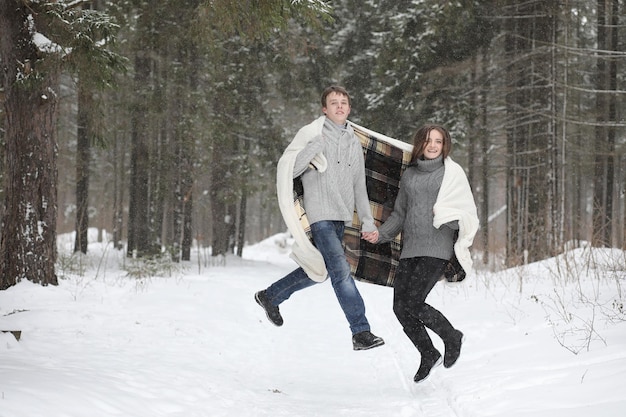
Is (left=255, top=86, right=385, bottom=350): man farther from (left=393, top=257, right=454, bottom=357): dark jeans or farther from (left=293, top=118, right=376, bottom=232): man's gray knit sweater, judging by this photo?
(left=393, top=257, right=454, bottom=357): dark jeans

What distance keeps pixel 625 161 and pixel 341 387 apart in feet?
88.7

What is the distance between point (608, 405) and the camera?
11.5 ft

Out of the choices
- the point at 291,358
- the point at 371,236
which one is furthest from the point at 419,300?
the point at 291,358

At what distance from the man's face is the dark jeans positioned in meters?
1.43

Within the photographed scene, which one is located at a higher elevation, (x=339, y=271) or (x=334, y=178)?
(x=334, y=178)

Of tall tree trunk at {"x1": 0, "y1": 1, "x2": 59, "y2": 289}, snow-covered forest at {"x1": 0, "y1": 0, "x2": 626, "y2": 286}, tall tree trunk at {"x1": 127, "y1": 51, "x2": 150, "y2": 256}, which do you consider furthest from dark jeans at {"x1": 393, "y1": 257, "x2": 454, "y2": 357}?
tall tree trunk at {"x1": 127, "y1": 51, "x2": 150, "y2": 256}

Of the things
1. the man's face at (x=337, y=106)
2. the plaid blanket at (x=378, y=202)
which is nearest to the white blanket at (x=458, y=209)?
the plaid blanket at (x=378, y=202)

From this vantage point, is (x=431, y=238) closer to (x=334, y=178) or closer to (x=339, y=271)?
(x=339, y=271)

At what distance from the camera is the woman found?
4844 mm

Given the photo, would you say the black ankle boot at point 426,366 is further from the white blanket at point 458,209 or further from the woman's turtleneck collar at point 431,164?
the woman's turtleneck collar at point 431,164

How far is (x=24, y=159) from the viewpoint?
834 centimetres

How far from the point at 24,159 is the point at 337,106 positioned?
558 cm

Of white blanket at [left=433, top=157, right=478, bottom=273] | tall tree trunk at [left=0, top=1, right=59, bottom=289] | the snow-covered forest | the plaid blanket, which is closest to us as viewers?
white blanket at [left=433, top=157, right=478, bottom=273]

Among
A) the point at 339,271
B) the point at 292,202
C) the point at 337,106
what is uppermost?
the point at 337,106
